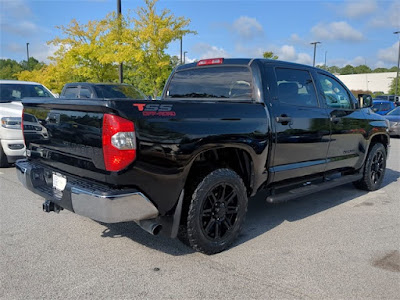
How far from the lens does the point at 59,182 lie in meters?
3.35

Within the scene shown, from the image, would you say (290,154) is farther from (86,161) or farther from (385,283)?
(86,161)

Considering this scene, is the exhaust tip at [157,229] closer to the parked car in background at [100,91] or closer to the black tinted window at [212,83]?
the black tinted window at [212,83]

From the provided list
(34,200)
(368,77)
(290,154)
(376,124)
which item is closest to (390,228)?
(290,154)

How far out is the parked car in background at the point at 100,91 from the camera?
35.5 feet

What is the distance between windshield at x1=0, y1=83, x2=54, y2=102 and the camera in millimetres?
8195

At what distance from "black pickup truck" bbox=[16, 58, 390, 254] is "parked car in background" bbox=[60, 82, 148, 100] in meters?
6.32

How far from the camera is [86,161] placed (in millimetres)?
3074

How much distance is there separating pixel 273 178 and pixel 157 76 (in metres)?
15.0

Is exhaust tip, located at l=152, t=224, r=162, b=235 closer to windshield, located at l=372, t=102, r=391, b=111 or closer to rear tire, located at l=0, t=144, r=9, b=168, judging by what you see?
rear tire, located at l=0, t=144, r=9, b=168

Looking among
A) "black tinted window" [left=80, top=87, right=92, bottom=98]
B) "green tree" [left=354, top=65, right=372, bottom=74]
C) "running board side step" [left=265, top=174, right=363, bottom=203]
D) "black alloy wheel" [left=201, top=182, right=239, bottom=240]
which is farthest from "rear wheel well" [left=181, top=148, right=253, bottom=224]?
"green tree" [left=354, top=65, right=372, bottom=74]

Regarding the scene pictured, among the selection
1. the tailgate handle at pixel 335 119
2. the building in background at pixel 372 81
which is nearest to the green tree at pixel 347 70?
the building in background at pixel 372 81

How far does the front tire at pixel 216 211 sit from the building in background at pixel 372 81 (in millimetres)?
76890

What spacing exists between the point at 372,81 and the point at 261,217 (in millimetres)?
81144

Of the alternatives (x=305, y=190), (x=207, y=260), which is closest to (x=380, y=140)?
(x=305, y=190)
